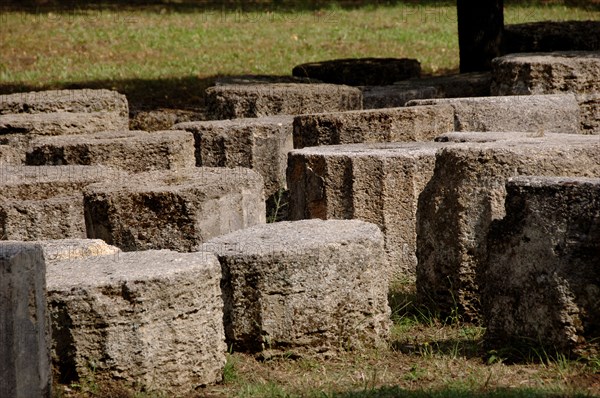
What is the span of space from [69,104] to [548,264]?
16.3 feet

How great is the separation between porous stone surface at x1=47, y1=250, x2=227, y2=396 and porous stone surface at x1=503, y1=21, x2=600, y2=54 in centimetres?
707

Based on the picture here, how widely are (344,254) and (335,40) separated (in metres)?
12.9

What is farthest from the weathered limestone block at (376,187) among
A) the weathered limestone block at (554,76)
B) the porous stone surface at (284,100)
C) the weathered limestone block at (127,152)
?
the weathered limestone block at (554,76)

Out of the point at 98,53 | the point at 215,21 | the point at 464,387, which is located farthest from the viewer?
the point at 215,21

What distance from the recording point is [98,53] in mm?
16672

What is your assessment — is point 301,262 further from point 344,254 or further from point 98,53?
point 98,53

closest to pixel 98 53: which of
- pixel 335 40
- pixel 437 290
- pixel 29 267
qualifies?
pixel 335 40

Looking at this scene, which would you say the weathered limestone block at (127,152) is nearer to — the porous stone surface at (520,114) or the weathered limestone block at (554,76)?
the porous stone surface at (520,114)

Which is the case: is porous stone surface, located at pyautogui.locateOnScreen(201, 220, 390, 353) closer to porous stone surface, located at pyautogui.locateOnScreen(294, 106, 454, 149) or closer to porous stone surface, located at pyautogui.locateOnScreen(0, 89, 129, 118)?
porous stone surface, located at pyautogui.locateOnScreen(294, 106, 454, 149)

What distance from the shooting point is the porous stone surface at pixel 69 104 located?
909 centimetres

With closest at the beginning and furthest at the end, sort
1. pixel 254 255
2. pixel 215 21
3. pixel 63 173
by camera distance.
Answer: pixel 254 255 < pixel 63 173 < pixel 215 21

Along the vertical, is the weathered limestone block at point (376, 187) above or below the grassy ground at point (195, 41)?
above

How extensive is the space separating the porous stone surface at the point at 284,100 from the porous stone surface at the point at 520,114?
A: 4.43 ft

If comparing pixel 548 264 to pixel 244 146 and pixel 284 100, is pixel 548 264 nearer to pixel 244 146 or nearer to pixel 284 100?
pixel 244 146
